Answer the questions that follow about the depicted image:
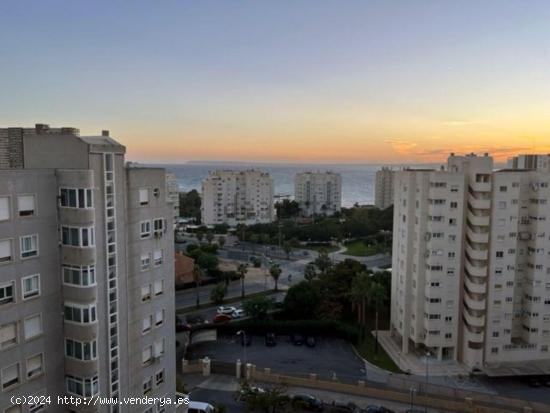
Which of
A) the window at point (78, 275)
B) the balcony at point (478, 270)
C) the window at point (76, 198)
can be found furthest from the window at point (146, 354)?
the balcony at point (478, 270)

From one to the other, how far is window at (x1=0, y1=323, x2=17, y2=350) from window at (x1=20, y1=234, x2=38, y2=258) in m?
2.00

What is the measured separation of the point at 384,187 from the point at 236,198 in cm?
5533

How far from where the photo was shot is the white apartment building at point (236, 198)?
4808 inches

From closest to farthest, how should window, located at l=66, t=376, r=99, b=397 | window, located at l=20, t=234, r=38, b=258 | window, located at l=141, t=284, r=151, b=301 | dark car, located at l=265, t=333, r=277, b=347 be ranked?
window, located at l=20, t=234, r=38, b=258 < window, located at l=66, t=376, r=99, b=397 < window, located at l=141, t=284, r=151, b=301 < dark car, located at l=265, t=333, r=277, b=347

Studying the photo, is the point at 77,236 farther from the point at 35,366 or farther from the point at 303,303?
the point at 303,303

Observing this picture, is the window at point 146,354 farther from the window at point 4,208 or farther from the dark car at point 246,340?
the dark car at point 246,340

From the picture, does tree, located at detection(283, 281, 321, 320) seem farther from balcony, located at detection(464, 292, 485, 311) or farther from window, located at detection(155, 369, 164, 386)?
window, located at detection(155, 369, 164, 386)

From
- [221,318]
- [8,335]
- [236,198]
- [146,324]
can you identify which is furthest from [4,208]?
[236,198]

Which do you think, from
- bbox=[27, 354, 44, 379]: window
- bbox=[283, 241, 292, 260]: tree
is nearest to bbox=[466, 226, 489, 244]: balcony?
bbox=[27, 354, 44, 379]: window

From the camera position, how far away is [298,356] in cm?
4178

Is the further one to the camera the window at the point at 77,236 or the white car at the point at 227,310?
the white car at the point at 227,310

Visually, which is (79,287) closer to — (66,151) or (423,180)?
(66,151)

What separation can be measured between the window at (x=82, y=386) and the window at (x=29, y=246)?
426 centimetres

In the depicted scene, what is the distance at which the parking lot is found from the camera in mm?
38594
